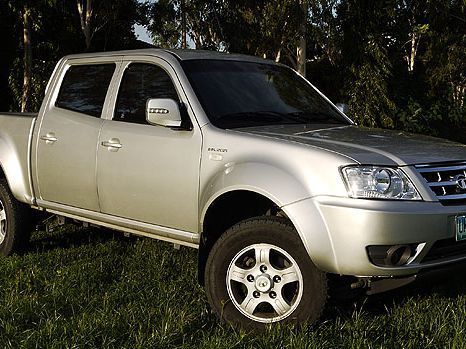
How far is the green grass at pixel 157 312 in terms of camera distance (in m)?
3.27

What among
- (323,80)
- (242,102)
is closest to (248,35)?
(323,80)

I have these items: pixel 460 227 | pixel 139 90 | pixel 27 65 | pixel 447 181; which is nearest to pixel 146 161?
pixel 139 90

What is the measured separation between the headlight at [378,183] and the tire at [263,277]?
433mm

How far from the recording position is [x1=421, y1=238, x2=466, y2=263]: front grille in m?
3.35

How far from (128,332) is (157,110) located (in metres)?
1.40

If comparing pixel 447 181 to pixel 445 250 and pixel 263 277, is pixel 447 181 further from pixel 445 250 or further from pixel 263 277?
pixel 263 277

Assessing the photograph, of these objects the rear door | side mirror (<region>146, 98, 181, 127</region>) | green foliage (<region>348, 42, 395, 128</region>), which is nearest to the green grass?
the rear door

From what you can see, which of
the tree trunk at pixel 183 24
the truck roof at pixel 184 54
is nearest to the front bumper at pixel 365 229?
the truck roof at pixel 184 54

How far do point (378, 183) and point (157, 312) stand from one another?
156 centimetres

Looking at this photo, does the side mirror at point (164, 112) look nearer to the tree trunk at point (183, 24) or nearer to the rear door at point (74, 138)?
the rear door at point (74, 138)

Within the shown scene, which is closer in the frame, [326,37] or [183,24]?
[326,37]

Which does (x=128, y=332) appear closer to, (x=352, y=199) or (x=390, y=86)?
(x=352, y=199)

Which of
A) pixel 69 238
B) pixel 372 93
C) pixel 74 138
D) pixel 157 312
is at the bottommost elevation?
pixel 69 238

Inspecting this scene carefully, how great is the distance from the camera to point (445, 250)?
134 inches
